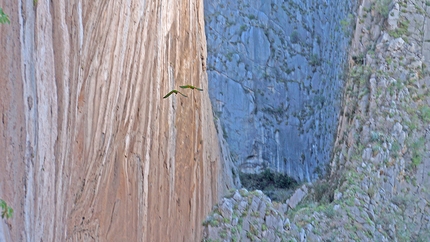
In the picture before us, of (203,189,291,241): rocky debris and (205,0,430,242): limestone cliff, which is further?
(205,0,430,242): limestone cliff

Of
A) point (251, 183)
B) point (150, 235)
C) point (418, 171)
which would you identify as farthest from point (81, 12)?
point (251, 183)

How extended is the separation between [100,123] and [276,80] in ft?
58.2

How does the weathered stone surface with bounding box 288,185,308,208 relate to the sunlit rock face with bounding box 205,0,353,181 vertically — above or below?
below

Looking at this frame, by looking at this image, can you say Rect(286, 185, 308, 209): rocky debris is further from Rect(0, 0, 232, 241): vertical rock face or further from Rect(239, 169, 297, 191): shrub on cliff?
Rect(0, 0, 232, 241): vertical rock face

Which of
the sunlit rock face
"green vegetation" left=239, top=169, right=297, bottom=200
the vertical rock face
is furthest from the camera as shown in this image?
the sunlit rock face

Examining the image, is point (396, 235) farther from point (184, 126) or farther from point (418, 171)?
point (184, 126)

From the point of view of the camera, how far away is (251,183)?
2367 centimetres

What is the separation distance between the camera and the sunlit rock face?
24.8 m

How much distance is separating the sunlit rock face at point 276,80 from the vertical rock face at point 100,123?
36.1 ft

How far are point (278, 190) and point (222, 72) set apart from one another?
4.73 m

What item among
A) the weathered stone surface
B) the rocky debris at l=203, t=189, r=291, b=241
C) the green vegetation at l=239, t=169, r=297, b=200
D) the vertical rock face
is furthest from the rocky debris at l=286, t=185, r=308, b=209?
the vertical rock face

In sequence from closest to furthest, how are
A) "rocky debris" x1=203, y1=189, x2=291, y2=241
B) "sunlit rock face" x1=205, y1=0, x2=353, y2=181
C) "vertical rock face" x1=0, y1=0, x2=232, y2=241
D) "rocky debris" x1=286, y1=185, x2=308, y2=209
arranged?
"vertical rock face" x1=0, y1=0, x2=232, y2=241 → "rocky debris" x1=203, y1=189, x2=291, y2=241 → "rocky debris" x1=286, y1=185, x2=308, y2=209 → "sunlit rock face" x1=205, y1=0, x2=353, y2=181

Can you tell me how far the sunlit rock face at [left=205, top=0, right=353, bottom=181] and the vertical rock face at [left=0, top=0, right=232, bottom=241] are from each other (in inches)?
434

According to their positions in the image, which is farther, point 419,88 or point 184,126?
point 419,88
